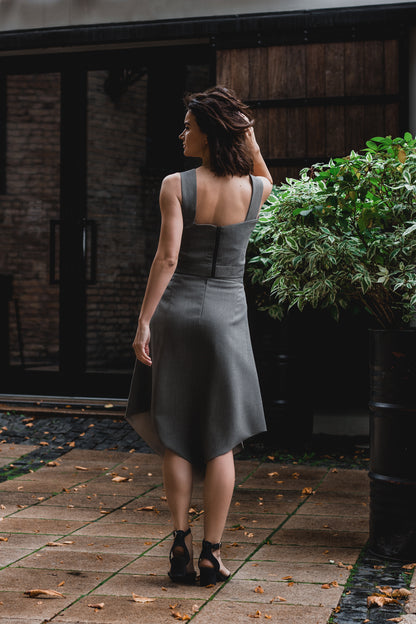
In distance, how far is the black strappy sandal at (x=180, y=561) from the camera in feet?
11.9

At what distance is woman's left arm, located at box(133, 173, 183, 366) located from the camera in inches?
140

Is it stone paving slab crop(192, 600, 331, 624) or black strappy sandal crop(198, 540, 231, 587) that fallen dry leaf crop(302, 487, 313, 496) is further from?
stone paving slab crop(192, 600, 331, 624)

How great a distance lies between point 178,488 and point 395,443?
1.03 m

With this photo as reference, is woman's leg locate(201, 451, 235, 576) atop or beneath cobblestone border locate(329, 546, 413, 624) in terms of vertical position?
atop

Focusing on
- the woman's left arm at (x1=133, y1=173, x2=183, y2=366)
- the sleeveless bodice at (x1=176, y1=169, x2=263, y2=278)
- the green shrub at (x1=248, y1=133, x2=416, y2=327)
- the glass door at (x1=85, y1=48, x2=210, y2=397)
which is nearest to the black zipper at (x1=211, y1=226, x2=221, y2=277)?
the sleeveless bodice at (x1=176, y1=169, x2=263, y2=278)

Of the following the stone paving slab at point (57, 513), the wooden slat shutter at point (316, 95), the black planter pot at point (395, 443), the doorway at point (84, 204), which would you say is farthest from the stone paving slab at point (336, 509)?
the doorway at point (84, 204)

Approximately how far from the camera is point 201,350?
3654 millimetres

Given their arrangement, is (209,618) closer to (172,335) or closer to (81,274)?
(172,335)

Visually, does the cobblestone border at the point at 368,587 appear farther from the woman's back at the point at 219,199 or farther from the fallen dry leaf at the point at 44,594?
the woman's back at the point at 219,199

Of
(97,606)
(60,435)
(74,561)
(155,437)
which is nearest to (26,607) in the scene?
(97,606)

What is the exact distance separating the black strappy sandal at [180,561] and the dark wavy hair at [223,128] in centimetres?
147

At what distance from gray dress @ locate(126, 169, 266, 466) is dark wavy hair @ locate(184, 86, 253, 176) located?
12 centimetres

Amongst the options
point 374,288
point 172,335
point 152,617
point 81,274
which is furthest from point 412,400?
point 81,274

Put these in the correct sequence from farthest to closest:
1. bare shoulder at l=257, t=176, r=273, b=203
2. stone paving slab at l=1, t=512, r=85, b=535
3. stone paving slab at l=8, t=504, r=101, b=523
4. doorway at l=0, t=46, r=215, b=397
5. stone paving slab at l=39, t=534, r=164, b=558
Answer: doorway at l=0, t=46, r=215, b=397
stone paving slab at l=8, t=504, r=101, b=523
stone paving slab at l=1, t=512, r=85, b=535
stone paving slab at l=39, t=534, r=164, b=558
bare shoulder at l=257, t=176, r=273, b=203
